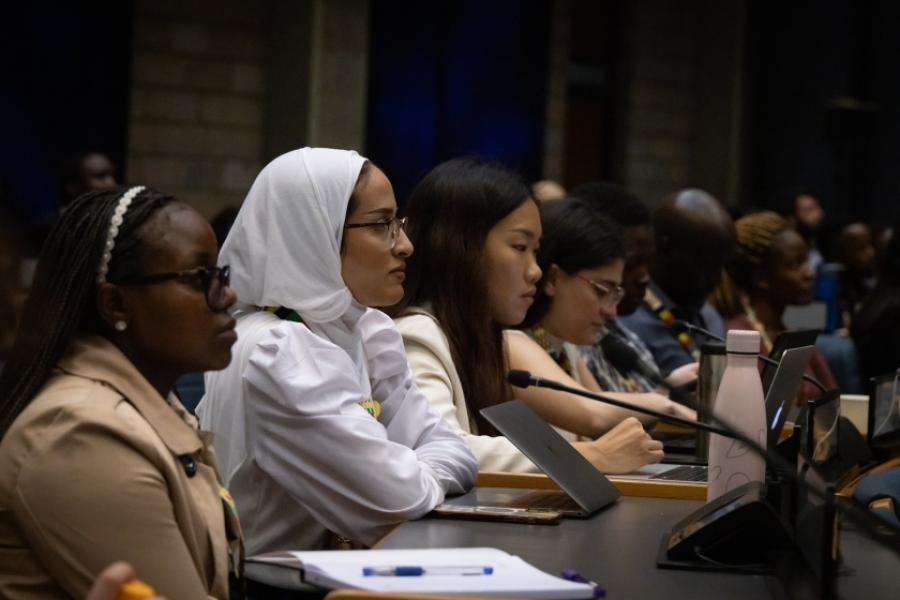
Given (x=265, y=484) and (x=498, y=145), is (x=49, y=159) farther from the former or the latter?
(x=265, y=484)

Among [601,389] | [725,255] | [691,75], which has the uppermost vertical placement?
[691,75]

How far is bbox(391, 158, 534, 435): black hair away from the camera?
10.8 feet

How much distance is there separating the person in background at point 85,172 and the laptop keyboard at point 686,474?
4.66 m

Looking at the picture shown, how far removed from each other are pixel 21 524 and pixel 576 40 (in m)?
9.13

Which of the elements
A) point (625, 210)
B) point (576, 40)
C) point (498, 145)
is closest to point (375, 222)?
point (625, 210)

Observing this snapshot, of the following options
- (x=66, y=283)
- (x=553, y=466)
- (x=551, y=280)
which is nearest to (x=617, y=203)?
(x=551, y=280)

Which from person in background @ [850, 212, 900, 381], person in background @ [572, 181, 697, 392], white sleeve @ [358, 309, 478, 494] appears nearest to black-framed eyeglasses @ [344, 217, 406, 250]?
white sleeve @ [358, 309, 478, 494]

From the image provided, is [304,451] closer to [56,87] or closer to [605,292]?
[605,292]

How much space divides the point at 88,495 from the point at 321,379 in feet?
2.22

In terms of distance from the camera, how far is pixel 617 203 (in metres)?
5.38

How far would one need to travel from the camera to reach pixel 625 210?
534 centimetres

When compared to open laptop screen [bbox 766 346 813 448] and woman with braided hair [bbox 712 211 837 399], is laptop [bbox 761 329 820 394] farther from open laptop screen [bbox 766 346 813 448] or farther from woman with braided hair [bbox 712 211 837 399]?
woman with braided hair [bbox 712 211 837 399]

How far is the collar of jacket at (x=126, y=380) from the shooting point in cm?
201

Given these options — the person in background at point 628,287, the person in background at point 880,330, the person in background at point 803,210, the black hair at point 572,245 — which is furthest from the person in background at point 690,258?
the person in background at point 803,210
